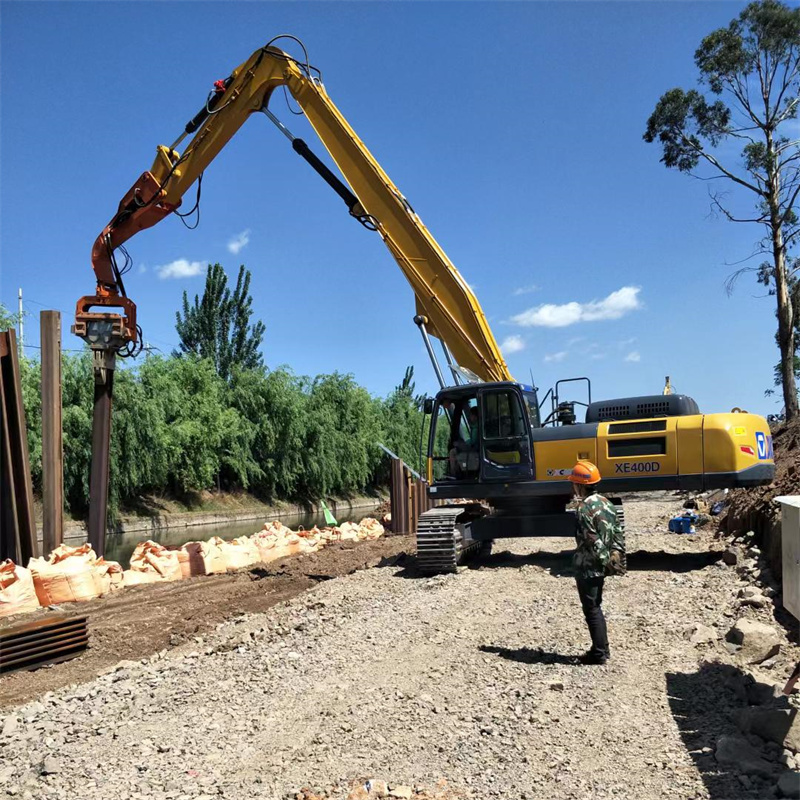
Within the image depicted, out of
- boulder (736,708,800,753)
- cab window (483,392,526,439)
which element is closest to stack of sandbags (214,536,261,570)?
cab window (483,392,526,439)

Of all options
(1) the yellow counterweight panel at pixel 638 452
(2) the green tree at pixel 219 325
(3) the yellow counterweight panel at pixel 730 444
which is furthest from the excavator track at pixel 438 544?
(2) the green tree at pixel 219 325

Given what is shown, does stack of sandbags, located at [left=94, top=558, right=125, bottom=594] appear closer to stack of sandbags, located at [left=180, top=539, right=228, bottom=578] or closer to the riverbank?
stack of sandbags, located at [left=180, top=539, right=228, bottom=578]

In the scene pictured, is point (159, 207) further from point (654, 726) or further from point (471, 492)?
point (654, 726)

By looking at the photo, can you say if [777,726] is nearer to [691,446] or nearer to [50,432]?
[691,446]

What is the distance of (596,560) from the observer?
219 inches

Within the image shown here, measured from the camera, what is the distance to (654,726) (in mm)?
4395

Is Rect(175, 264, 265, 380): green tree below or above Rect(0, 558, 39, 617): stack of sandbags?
above

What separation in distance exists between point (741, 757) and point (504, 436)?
614 centimetres

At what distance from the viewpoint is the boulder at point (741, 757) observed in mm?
3631

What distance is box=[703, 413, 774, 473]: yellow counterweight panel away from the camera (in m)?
9.02

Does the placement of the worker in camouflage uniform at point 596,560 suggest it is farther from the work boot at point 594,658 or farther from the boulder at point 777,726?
the boulder at point 777,726

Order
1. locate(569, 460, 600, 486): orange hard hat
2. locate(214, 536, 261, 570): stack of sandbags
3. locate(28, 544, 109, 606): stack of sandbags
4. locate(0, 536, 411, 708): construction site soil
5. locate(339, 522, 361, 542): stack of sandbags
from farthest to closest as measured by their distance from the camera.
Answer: locate(339, 522, 361, 542): stack of sandbags < locate(214, 536, 261, 570): stack of sandbags < locate(28, 544, 109, 606): stack of sandbags < locate(0, 536, 411, 708): construction site soil < locate(569, 460, 600, 486): orange hard hat

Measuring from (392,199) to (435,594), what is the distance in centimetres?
582

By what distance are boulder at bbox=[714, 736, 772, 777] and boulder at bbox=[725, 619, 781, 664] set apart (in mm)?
1643
